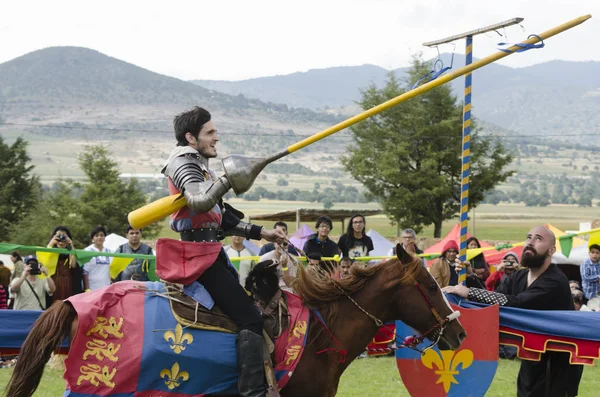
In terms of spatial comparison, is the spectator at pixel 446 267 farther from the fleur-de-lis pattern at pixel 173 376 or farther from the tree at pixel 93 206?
the tree at pixel 93 206

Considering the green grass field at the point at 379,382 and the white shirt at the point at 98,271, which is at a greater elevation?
the white shirt at the point at 98,271

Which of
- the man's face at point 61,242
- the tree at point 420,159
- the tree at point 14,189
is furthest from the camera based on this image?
the tree at point 14,189

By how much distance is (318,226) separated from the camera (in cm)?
1331

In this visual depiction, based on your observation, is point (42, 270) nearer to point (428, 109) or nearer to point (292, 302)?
point (292, 302)

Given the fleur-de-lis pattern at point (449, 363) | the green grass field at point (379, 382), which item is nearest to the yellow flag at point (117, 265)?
the green grass field at point (379, 382)

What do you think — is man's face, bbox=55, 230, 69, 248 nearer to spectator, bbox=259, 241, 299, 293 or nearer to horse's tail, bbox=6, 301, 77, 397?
spectator, bbox=259, 241, 299, 293

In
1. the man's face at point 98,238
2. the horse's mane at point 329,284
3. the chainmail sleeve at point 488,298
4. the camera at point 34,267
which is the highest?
the horse's mane at point 329,284

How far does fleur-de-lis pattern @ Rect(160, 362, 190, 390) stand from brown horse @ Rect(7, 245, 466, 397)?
83 cm

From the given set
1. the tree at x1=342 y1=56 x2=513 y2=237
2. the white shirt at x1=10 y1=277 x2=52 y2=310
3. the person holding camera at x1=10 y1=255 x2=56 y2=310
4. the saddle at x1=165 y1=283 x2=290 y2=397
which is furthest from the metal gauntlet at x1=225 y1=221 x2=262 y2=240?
the tree at x1=342 y1=56 x2=513 y2=237

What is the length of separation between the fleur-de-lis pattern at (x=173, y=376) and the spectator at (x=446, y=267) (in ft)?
23.9

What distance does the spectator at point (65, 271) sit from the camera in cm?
1229

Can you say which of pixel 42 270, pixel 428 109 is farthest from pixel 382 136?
pixel 42 270

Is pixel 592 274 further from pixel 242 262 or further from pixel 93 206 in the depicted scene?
pixel 93 206

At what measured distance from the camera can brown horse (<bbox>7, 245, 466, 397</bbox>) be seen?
6230 millimetres
